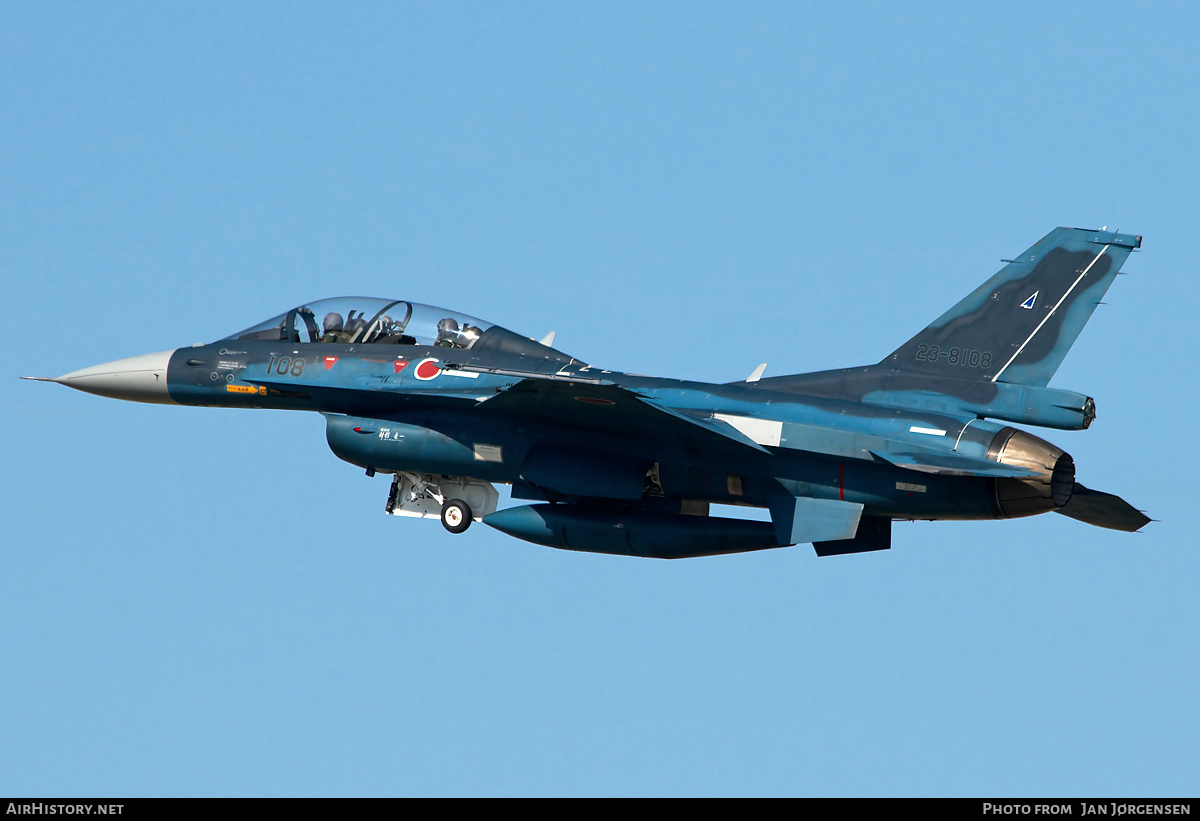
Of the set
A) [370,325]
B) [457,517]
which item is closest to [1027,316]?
[457,517]

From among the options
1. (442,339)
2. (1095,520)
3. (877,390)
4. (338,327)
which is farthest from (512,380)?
(1095,520)

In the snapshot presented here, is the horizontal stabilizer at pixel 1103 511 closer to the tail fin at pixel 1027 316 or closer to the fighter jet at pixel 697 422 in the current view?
the fighter jet at pixel 697 422

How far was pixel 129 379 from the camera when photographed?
21766 mm

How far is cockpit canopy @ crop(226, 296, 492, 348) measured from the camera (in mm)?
21000

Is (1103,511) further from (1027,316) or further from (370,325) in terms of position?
(370,325)

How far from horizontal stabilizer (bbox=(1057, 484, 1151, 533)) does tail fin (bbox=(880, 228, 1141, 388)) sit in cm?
149

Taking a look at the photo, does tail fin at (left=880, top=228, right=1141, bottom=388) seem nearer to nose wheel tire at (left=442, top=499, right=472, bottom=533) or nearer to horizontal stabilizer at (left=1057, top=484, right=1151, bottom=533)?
horizontal stabilizer at (left=1057, top=484, right=1151, bottom=533)

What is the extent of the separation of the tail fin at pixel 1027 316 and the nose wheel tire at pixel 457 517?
5.60m

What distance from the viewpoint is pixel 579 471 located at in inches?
779

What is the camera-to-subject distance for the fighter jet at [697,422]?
60.9 feet

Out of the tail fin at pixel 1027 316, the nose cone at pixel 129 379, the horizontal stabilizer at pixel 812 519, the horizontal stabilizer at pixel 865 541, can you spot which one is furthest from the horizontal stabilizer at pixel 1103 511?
the nose cone at pixel 129 379

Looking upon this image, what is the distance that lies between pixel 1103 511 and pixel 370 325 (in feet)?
31.4
